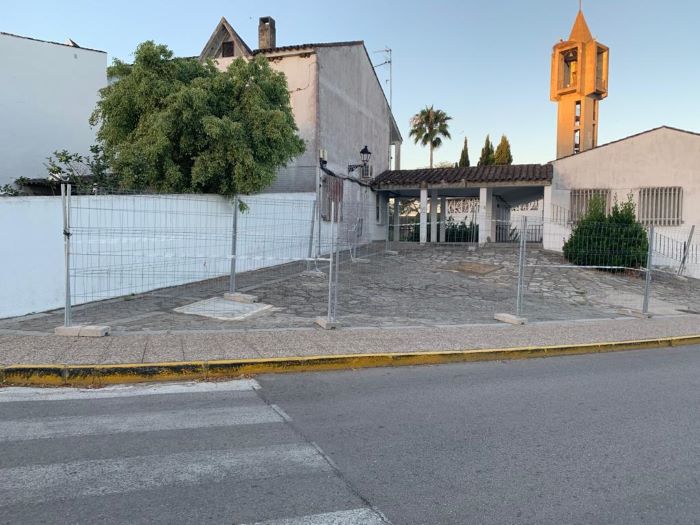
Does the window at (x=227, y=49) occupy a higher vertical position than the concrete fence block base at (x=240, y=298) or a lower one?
higher

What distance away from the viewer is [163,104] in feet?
40.5

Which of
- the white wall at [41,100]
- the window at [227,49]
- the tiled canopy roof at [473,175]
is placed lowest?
the tiled canopy roof at [473,175]

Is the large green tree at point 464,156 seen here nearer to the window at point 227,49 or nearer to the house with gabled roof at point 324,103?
the house with gabled roof at point 324,103

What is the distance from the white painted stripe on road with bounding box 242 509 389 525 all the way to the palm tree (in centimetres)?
4321

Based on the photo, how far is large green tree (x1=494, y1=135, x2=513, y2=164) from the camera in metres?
49.2

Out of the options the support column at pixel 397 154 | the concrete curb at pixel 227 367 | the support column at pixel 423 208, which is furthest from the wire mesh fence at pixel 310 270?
the support column at pixel 397 154

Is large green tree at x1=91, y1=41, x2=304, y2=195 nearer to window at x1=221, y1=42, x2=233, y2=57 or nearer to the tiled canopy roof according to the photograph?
window at x1=221, y1=42, x2=233, y2=57

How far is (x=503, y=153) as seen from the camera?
4959 centimetres

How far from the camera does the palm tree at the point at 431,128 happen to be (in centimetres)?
4469

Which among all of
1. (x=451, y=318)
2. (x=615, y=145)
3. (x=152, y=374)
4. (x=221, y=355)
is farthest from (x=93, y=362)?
(x=615, y=145)

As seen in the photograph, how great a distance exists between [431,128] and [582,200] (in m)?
25.9

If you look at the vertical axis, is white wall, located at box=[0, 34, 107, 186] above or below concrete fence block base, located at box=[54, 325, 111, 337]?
above

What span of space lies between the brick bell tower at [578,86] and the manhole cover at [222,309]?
2824 cm

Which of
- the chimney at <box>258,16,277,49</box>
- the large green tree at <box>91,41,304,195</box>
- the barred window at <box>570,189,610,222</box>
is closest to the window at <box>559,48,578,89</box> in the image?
the barred window at <box>570,189,610,222</box>
